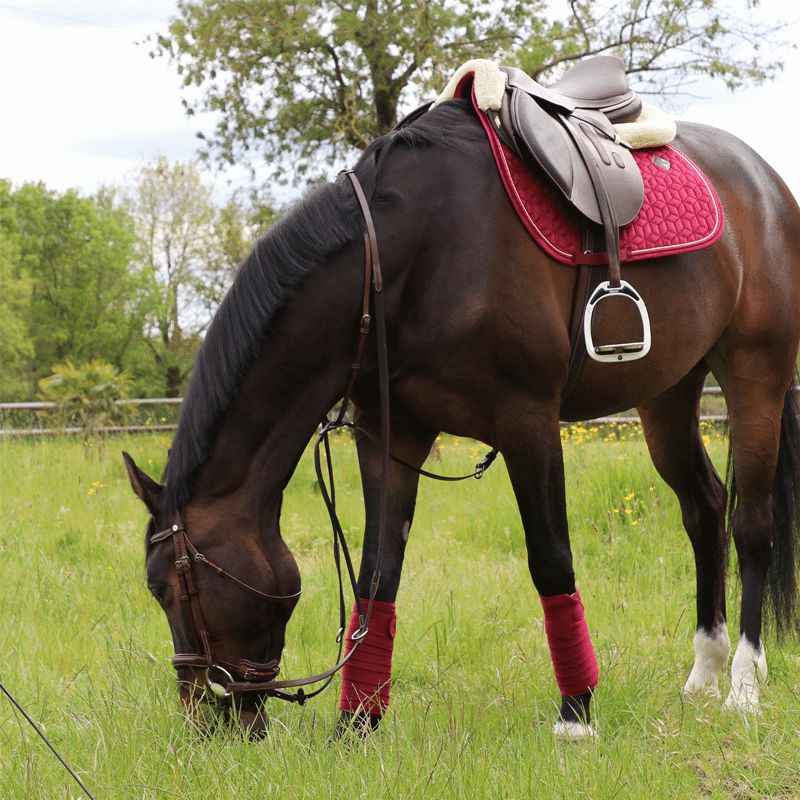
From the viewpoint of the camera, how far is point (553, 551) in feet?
9.76

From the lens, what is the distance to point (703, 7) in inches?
516

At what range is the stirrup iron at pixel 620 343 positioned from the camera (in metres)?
3.02

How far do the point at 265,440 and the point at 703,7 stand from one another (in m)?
12.9

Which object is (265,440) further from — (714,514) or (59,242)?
(59,242)

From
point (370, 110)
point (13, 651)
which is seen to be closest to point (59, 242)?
point (370, 110)

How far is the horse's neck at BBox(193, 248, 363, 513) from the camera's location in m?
2.70

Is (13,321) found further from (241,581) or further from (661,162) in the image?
(241,581)

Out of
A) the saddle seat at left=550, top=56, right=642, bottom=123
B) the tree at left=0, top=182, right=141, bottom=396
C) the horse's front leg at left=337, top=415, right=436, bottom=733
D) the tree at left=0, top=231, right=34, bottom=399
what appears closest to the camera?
the horse's front leg at left=337, top=415, right=436, bottom=733

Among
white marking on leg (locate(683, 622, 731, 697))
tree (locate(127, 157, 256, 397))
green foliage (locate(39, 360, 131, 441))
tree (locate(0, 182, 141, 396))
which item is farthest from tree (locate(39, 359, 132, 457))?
tree (locate(0, 182, 141, 396))

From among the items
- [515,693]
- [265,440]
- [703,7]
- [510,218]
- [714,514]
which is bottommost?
[515,693]

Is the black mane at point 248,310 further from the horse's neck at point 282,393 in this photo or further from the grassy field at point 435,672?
the grassy field at point 435,672

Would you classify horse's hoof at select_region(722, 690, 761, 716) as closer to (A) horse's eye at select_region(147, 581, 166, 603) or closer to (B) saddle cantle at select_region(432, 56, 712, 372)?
(B) saddle cantle at select_region(432, 56, 712, 372)

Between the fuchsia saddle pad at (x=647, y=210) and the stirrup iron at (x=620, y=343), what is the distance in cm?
11

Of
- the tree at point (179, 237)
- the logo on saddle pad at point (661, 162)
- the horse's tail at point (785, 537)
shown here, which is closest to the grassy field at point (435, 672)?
the horse's tail at point (785, 537)
